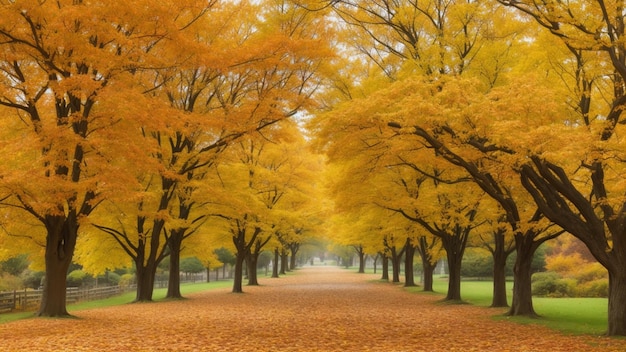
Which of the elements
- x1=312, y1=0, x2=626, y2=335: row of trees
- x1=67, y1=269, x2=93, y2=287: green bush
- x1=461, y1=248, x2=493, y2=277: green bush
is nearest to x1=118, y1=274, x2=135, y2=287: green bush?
x1=67, y1=269, x2=93, y2=287: green bush

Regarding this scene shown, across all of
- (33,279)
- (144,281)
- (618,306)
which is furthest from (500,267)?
(33,279)

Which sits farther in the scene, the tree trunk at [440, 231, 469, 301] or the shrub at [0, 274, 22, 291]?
the shrub at [0, 274, 22, 291]

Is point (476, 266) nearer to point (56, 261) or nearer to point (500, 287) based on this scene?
→ point (500, 287)

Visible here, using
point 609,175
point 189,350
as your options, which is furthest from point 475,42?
point 189,350

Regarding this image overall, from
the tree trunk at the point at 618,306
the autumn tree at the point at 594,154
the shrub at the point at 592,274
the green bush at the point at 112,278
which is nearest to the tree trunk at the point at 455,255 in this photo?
the autumn tree at the point at 594,154

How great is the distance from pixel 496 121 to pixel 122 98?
1005 cm

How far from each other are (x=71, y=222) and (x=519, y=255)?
15905mm

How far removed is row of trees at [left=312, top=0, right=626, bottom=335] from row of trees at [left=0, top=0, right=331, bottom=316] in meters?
2.75

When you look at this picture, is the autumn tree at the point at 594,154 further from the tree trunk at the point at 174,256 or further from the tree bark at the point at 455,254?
the tree trunk at the point at 174,256

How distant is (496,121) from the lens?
13.0 meters

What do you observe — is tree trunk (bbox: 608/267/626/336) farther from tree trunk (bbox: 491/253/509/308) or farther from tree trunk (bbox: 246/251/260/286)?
tree trunk (bbox: 246/251/260/286)

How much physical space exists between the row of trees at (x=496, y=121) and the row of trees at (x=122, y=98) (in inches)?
108

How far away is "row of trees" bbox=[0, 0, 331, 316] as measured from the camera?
44.7 ft

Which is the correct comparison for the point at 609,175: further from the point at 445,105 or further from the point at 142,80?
the point at 142,80
